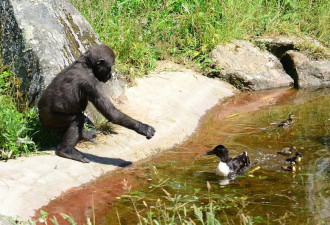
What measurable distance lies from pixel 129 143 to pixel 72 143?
1.16m

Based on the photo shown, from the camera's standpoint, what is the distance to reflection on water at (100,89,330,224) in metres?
6.45

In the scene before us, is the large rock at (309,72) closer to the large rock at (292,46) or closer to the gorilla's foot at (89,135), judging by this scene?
the large rock at (292,46)

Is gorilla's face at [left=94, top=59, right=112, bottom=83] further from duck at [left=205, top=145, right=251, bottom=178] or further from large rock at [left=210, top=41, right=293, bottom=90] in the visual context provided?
large rock at [left=210, top=41, right=293, bottom=90]

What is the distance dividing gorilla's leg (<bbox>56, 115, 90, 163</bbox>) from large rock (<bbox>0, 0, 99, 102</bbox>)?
1.14 metres

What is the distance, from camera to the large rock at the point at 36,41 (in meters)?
9.10

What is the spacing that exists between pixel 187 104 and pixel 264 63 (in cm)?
376

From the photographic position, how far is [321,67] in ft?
46.5

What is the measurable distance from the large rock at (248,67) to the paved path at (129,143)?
1.31ft

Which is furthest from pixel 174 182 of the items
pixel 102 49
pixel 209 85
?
pixel 209 85

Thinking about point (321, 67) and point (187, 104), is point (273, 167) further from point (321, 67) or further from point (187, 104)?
point (321, 67)

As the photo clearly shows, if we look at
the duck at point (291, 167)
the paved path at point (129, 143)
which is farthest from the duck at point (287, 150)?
the paved path at point (129, 143)

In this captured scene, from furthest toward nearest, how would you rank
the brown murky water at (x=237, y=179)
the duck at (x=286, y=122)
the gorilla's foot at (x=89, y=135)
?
the duck at (x=286, y=122) → the gorilla's foot at (x=89, y=135) → the brown murky water at (x=237, y=179)

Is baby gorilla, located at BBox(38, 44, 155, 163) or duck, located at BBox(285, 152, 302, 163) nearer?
baby gorilla, located at BBox(38, 44, 155, 163)

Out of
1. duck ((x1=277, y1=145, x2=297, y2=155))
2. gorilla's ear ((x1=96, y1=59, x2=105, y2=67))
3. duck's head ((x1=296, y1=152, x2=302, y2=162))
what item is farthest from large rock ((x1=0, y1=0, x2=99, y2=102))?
duck's head ((x1=296, y1=152, x2=302, y2=162))
